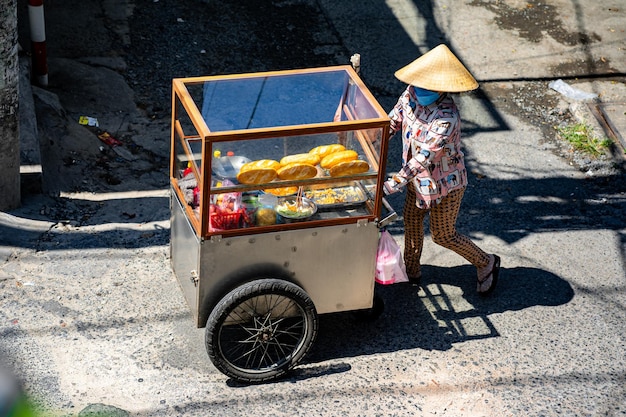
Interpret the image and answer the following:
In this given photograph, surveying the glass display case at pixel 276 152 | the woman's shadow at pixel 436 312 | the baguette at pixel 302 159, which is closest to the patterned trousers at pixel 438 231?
the woman's shadow at pixel 436 312

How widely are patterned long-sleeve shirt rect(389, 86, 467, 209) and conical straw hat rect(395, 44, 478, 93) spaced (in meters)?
0.15

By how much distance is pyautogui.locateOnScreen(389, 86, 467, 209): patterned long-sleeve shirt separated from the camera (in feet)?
17.1

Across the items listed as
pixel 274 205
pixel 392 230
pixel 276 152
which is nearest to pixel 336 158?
pixel 276 152

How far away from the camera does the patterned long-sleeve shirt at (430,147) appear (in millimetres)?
5215

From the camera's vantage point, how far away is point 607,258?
6.62m

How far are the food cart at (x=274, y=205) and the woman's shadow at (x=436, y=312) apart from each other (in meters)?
0.35

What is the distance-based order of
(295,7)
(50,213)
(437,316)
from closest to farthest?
1. (437,316)
2. (50,213)
3. (295,7)

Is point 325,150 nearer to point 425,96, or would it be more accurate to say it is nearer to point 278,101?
point 278,101

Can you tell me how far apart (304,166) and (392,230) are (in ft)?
6.62

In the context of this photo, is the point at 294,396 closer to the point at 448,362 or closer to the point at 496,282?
the point at 448,362

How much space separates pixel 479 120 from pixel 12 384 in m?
5.18

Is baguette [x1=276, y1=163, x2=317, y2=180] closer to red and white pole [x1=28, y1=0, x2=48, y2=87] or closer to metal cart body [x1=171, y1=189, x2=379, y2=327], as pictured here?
metal cart body [x1=171, y1=189, x2=379, y2=327]

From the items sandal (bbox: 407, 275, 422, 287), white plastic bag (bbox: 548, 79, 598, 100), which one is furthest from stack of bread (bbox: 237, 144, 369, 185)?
white plastic bag (bbox: 548, 79, 598, 100)

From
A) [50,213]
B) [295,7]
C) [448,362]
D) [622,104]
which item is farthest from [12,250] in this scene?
[622,104]
